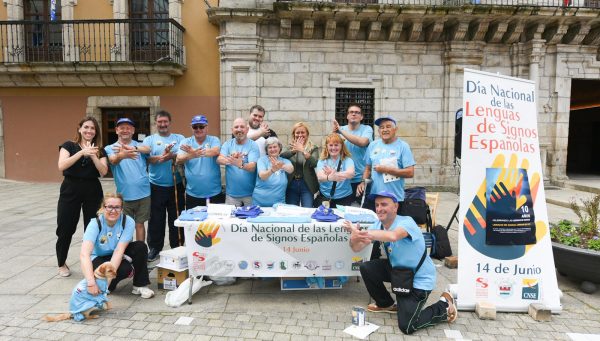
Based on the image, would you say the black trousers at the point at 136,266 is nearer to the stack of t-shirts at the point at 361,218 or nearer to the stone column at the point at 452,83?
the stack of t-shirts at the point at 361,218

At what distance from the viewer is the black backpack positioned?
488 cm

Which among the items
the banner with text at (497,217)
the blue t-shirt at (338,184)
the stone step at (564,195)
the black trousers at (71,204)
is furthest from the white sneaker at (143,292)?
the stone step at (564,195)

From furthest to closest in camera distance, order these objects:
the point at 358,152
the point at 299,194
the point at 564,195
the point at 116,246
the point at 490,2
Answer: the point at 490,2, the point at 564,195, the point at 358,152, the point at 299,194, the point at 116,246

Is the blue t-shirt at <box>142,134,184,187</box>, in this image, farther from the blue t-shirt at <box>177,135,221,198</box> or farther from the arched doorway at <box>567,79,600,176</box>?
the arched doorway at <box>567,79,600,176</box>

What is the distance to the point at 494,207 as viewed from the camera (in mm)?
3680

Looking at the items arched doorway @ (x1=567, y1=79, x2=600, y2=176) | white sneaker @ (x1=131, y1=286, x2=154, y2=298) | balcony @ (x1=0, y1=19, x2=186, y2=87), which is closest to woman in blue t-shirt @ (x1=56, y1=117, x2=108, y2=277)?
white sneaker @ (x1=131, y1=286, x2=154, y2=298)

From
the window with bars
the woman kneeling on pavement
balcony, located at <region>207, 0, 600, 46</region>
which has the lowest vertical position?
the woman kneeling on pavement

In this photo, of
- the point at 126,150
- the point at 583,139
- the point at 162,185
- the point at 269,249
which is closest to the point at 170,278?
the point at 269,249

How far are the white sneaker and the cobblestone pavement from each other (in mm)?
55

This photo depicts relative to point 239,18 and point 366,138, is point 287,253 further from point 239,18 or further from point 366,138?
point 239,18

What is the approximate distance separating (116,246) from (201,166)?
1302 mm

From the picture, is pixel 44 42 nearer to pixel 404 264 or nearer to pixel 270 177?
pixel 270 177

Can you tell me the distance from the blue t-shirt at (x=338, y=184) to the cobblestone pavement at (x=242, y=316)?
1.07 meters

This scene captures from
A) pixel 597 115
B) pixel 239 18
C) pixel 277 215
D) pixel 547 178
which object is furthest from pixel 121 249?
pixel 597 115
